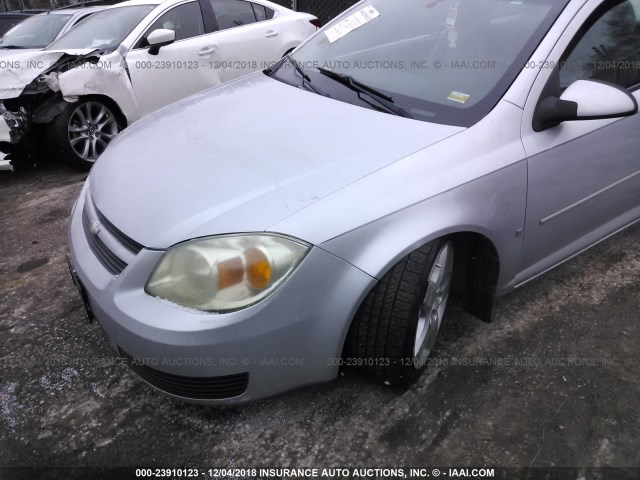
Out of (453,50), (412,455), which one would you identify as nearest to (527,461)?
(412,455)

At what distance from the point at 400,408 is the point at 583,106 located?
4.42ft

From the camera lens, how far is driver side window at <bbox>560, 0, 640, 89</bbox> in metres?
2.22

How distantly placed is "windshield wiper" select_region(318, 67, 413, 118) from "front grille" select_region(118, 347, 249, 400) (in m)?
1.18

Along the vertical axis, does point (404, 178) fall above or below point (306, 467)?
above

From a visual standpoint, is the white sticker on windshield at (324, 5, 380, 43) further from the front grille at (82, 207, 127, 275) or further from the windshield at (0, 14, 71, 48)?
the windshield at (0, 14, 71, 48)

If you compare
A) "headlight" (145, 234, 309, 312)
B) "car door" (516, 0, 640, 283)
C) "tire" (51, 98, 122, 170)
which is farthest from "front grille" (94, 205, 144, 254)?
"tire" (51, 98, 122, 170)

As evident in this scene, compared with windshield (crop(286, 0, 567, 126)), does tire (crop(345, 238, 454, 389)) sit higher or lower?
lower

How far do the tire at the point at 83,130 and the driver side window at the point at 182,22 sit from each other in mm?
731

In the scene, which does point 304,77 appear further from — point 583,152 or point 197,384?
point 197,384

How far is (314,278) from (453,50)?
132 cm

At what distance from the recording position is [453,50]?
235 cm

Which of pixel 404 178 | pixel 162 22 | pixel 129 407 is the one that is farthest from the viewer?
pixel 162 22

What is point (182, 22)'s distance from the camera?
5164 mm

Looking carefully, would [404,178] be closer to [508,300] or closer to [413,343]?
[413,343]
